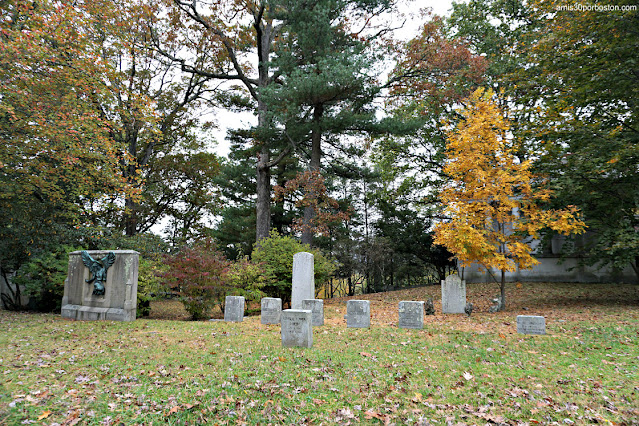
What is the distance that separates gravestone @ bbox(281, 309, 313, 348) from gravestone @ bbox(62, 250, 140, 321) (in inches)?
228

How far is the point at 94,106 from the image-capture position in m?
13.5

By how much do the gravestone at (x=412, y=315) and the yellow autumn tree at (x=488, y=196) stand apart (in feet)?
10.1

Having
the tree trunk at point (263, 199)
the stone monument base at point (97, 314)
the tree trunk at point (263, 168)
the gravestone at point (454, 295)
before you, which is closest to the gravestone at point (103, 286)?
the stone monument base at point (97, 314)

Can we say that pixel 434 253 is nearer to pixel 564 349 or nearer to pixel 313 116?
pixel 313 116

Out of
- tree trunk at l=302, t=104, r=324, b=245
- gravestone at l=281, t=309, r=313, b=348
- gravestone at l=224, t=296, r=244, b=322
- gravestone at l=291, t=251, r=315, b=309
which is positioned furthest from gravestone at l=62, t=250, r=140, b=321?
tree trunk at l=302, t=104, r=324, b=245

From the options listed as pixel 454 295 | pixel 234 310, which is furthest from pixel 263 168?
pixel 454 295

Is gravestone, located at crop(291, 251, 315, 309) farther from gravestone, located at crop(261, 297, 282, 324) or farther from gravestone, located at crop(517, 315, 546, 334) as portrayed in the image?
gravestone, located at crop(517, 315, 546, 334)

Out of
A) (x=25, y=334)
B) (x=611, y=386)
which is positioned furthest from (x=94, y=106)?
(x=611, y=386)

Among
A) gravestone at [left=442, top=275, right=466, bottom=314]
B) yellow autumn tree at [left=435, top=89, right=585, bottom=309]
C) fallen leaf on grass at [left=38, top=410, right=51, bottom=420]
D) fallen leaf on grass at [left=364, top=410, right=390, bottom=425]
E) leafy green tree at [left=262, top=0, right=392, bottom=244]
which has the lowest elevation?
fallen leaf on grass at [left=364, top=410, right=390, bottom=425]

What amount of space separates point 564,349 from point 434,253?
52.2 ft

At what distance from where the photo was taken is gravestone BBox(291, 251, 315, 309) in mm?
12703

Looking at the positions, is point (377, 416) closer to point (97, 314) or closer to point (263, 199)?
point (97, 314)

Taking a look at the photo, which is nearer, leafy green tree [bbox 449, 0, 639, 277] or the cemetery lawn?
the cemetery lawn

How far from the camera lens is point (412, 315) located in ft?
33.1
